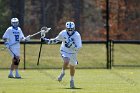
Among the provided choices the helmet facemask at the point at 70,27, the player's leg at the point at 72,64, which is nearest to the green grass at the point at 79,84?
the player's leg at the point at 72,64

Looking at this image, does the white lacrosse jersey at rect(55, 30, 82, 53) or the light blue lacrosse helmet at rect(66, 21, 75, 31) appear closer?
the light blue lacrosse helmet at rect(66, 21, 75, 31)

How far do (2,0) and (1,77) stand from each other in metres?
17.9

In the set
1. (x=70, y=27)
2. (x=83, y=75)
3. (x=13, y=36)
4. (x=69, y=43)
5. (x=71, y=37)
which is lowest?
(x=83, y=75)

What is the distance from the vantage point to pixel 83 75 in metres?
27.4

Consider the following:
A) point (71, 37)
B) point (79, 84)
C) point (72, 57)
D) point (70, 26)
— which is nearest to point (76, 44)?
point (71, 37)

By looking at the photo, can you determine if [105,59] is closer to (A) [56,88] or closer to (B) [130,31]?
(B) [130,31]

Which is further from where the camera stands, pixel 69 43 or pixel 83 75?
pixel 83 75

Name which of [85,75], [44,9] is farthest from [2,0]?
[85,75]

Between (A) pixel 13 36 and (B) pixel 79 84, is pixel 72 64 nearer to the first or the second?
(B) pixel 79 84

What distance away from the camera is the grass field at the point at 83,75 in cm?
2069

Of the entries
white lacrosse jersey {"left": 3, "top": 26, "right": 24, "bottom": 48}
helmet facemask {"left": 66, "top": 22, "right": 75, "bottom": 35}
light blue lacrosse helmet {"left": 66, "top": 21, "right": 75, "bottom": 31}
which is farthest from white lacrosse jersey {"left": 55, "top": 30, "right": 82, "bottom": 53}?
white lacrosse jersey {"left": 3, "top": 26, "right": 24, "bottom": 48}

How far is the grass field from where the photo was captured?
2069cm

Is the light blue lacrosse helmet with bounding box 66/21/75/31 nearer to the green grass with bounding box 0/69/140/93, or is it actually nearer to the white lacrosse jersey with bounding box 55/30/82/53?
the white lacrosse jersey with bounding box 55/30/82/53

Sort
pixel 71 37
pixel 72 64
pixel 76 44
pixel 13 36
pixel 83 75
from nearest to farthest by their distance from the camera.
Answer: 1. pixel 72 64
2. pixel 76 44
3. pixel 71 37
4. pixel 13 36
5. pixel 83 75
